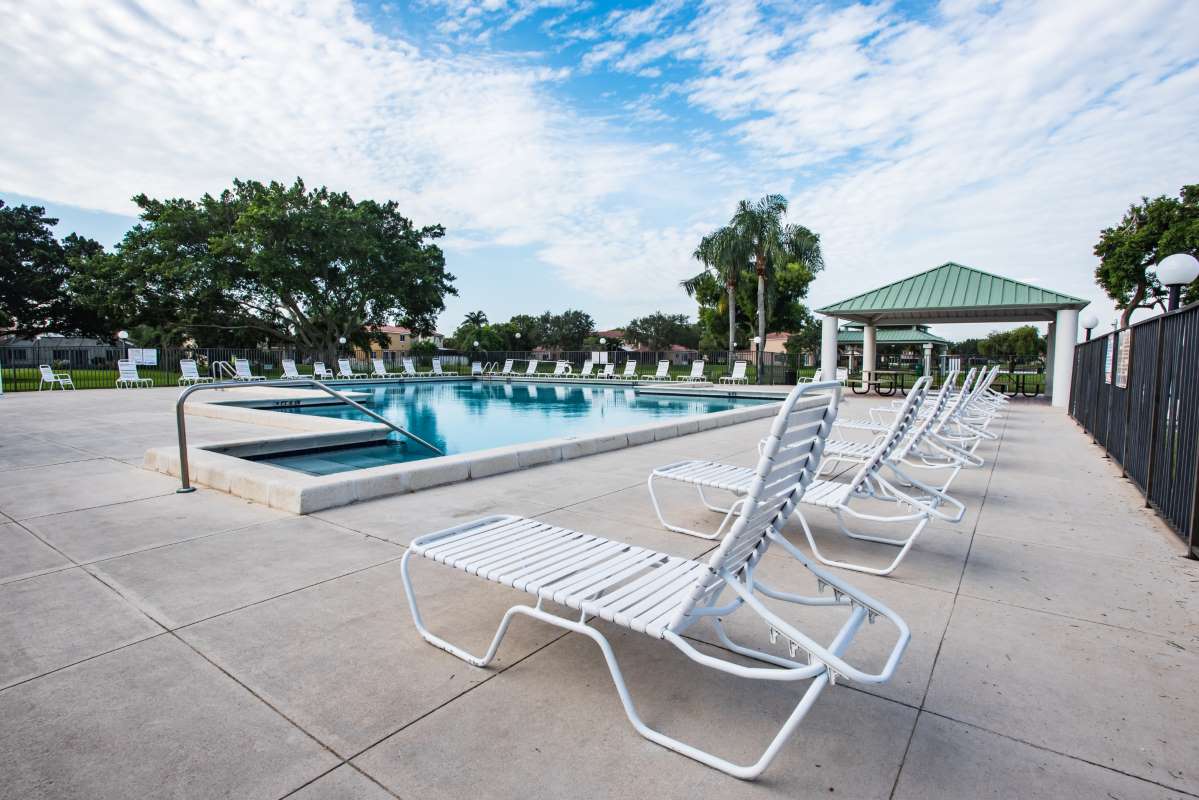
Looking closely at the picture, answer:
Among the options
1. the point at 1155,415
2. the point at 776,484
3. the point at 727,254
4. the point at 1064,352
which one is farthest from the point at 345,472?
the point at 727,254

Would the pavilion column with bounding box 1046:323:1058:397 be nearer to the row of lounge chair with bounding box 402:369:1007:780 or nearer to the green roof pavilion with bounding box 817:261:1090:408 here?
the green roof pavilion with bounding box 817:261:1090:408

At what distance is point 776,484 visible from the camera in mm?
1651

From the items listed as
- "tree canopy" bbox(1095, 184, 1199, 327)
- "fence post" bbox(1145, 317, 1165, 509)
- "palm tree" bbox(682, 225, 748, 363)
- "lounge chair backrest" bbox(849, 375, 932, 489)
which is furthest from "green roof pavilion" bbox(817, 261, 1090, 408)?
"tree canopy" bbox(1095, 184, 1199, 327)

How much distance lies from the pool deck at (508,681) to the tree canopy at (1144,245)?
3750 centimetres

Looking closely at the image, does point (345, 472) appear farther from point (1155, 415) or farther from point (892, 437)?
point (1155, 415)

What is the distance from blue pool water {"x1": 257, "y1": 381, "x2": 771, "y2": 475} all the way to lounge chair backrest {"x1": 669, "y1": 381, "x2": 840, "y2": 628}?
6598 mm

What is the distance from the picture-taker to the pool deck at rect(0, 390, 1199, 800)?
1.54 m

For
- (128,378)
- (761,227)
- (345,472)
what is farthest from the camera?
(761,227)

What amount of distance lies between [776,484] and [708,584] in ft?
1.18

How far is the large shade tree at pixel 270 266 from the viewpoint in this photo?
83.3 ft

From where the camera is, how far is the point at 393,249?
29.1 metres

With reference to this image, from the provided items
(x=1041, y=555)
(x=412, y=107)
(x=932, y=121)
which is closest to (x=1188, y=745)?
(x=1041, y=555)

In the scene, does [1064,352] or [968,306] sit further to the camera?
[968,306]

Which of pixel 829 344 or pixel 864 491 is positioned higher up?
pixel 829 344
